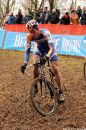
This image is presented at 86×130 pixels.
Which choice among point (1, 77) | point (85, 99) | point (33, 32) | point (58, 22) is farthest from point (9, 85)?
point (58, 22)

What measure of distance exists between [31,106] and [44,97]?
0.57m

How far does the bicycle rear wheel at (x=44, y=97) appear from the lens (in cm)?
778

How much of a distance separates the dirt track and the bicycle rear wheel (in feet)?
0.56

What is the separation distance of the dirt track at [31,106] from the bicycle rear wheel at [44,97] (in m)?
0.17

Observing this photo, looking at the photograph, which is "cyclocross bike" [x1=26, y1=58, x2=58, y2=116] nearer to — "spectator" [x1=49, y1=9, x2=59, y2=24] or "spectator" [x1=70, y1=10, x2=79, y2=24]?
"spectator" [x1=70, y1=10, x2=79, y2=24]

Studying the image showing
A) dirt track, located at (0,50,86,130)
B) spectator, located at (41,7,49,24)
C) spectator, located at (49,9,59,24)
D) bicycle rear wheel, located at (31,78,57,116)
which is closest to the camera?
dirt track, located at (0,50,86,130)

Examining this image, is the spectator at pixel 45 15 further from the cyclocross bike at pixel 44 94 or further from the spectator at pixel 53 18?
the cyclocross bike at pixel 44 94

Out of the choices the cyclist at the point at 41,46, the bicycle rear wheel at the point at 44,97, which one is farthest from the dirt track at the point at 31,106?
the cyclist at the point at 41,46

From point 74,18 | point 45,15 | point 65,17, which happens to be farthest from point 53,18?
point 74,18

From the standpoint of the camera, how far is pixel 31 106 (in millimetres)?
8383

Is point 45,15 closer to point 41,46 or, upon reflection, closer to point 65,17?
point 65,17

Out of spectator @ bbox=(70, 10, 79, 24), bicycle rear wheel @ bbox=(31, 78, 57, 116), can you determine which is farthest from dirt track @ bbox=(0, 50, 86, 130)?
spectator @ bbox=(70, 10, 79, 24)

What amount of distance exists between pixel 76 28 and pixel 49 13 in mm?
2871

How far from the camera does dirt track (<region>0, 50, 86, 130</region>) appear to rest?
7.16 m
